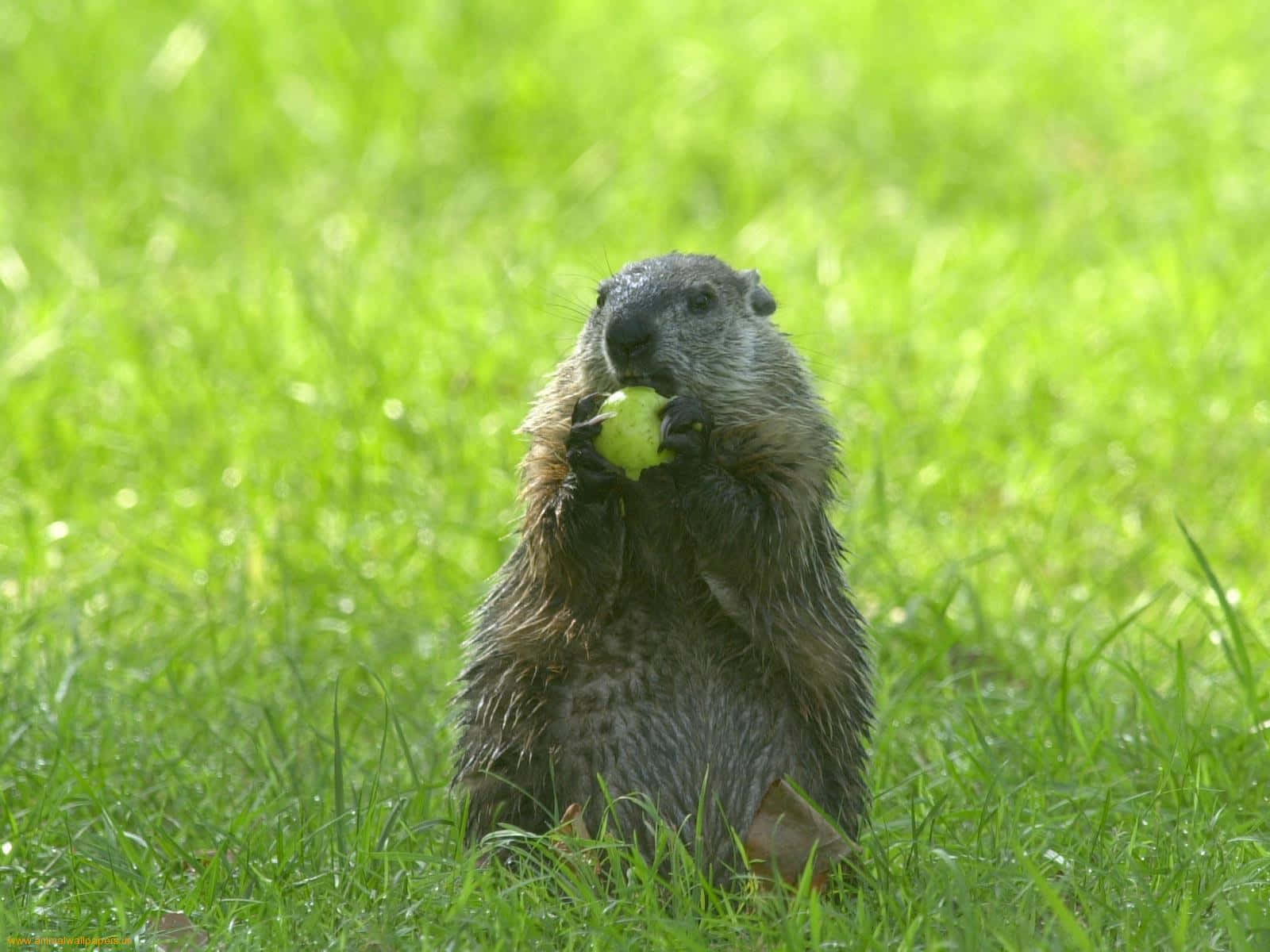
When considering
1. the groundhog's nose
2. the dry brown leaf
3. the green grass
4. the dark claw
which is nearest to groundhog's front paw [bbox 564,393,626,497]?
the dark claw

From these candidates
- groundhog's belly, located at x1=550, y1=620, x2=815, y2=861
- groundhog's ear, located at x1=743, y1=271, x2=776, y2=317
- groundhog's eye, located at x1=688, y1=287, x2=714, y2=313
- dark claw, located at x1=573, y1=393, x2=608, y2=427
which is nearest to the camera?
groundhog's belly, located at x1=550, y1=620, x2=815, y2=861

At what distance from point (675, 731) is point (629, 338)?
84 centimetres

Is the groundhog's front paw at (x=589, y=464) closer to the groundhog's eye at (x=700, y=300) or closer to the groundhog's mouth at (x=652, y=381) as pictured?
the groundhog's mouth at (x=652, y=381)

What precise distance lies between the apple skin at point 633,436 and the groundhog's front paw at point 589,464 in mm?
14

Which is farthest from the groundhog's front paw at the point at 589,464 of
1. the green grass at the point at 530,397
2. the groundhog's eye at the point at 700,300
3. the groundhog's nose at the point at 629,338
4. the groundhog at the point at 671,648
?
the groundhog's eye at the point at 700,300

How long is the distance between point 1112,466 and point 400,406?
2.51 metres

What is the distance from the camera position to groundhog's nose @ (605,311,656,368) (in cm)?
398

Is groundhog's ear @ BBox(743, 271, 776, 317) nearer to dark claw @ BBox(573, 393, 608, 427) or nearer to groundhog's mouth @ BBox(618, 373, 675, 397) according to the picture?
groundhog's mouth @ BBox(618, 373, 675, 397)

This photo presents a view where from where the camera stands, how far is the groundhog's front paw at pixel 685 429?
3.82 meters

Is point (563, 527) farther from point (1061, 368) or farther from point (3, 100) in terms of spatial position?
point (3, 100)

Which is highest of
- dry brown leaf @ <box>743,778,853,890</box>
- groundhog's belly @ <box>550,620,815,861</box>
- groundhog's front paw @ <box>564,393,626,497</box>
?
groundhog's front paw @ <box>564,393,626,497</box>

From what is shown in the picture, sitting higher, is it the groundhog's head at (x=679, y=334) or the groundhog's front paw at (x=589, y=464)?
the groundhog's head at (x=679, y=334)

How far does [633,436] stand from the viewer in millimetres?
3801

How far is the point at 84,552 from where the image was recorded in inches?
233
